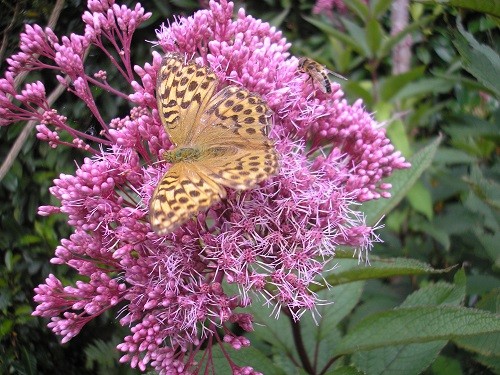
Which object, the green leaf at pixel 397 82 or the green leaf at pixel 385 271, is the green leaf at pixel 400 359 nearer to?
the green leaf at pixel 385 271

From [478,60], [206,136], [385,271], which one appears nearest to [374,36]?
[478,60]

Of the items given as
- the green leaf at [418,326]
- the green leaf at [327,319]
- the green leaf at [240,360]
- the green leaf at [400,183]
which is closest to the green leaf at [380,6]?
the green leaf at [400,183]

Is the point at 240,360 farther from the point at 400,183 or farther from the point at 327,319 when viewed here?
the point at 400,183

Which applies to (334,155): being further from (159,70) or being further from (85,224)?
(85,224)

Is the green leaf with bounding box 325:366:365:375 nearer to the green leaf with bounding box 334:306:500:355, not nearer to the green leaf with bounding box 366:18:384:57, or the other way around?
the green leaf with bounding box 334:306:500:355

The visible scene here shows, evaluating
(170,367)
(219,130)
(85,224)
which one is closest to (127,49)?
(219,130)

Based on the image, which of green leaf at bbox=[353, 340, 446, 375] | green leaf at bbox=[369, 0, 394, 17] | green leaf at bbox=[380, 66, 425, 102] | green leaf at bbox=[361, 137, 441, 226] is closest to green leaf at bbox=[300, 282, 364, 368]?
green leaf at bbox=[353, 340, 446, 375]

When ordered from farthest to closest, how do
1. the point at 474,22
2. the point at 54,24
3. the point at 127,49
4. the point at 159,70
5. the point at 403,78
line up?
the point at 474,22 < the point at 403,78 < the point at 54,24 < the point at 127,49 < the point at 159,70

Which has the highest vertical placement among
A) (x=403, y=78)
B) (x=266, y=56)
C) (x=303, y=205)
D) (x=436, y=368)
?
(x=266, y=56)
